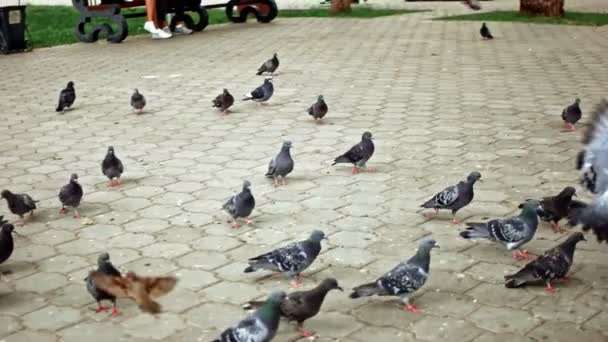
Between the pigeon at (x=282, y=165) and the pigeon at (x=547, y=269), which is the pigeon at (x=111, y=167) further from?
the pigeon at (x=547, y=269)

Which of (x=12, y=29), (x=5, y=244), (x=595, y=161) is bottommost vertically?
(x=5, y=244)

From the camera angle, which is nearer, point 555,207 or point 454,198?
point 555,207

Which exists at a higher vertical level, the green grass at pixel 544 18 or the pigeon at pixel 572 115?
the pigeon at pixel 572 115

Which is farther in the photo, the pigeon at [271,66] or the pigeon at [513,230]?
the pigeon at [271,66]

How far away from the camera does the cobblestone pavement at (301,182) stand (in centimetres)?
417

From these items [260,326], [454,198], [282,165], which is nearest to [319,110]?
[282,165]

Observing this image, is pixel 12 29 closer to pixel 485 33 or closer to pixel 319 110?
pixel 319 110

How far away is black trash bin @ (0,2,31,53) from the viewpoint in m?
14.4

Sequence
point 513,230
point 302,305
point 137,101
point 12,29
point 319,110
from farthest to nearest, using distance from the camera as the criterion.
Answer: point 12,29, point 137,101, point 319,110, point 513,230, point 302,305

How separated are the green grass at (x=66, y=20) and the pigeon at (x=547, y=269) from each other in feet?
45.1

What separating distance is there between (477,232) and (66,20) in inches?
728

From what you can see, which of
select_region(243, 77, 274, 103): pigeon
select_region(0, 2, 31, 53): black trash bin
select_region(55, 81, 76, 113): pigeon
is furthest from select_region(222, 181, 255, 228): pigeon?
select_region(0, 2, 31, 53): black trash bin

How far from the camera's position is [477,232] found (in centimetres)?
490

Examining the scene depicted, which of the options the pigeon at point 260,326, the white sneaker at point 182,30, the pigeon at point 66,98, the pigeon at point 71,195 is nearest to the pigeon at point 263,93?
the pigeon at point 66,98
